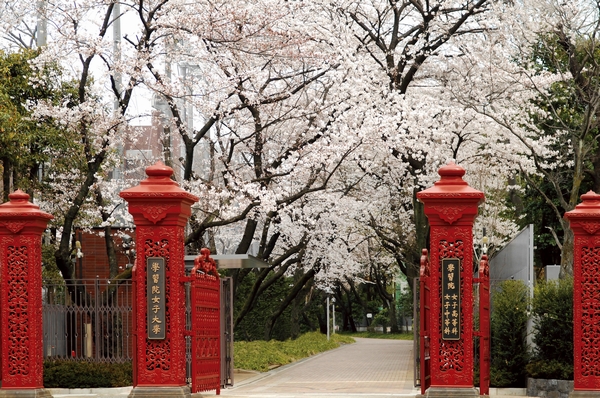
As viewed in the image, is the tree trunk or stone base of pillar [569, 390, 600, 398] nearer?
stone base of pillar [569, 390, 600, 398]

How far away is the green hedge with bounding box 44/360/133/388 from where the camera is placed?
1772 centimetres

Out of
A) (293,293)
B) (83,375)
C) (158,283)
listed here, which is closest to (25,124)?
(83,375)

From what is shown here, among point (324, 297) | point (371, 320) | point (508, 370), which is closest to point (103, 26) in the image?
point (508, 370)

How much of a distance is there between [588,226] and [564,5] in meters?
9.27

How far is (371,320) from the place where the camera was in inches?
2869

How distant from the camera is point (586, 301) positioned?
12.9m

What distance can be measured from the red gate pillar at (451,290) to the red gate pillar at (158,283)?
10.1 ft

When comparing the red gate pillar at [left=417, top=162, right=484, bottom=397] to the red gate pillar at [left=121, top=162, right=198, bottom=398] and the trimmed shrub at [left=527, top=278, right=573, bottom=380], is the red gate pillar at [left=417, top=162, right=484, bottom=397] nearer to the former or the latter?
the red gate pillar at [left=121, top=162, right=198, bottom=398]

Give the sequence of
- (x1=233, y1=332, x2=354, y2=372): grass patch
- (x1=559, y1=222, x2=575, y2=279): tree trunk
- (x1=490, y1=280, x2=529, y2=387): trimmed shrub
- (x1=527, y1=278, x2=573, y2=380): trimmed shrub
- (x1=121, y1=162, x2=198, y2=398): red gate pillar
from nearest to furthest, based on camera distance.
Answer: (x1=121, y1=162, x2=198, y2=398): red gate pillar → (x1=527, y1=278, x2=573, y2=380): trimmed shrub → (x1=490, y1=280, x2=529, y2=387): trimmed shrub → (x1=559, y1=222, x2=575, y2=279): tree trunk → (x1=233, y1=332, x2=354, y2=372): grass patch

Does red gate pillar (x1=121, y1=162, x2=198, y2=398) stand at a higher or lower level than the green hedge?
higher

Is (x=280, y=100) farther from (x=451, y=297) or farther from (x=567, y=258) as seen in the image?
(x=451, y=297)

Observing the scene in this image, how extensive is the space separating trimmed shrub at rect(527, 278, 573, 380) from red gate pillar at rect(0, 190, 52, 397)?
7.95 meters

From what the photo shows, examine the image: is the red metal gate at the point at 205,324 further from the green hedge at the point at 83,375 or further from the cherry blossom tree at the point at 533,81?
the cherry blossom tree at the point at 533,81

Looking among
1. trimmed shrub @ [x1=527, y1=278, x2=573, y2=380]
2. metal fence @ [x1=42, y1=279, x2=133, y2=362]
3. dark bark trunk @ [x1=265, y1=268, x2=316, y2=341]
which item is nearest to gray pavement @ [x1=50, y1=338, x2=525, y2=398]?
trimmed shrub @ [x1=527, y1=278, x2=573, y2=380]
